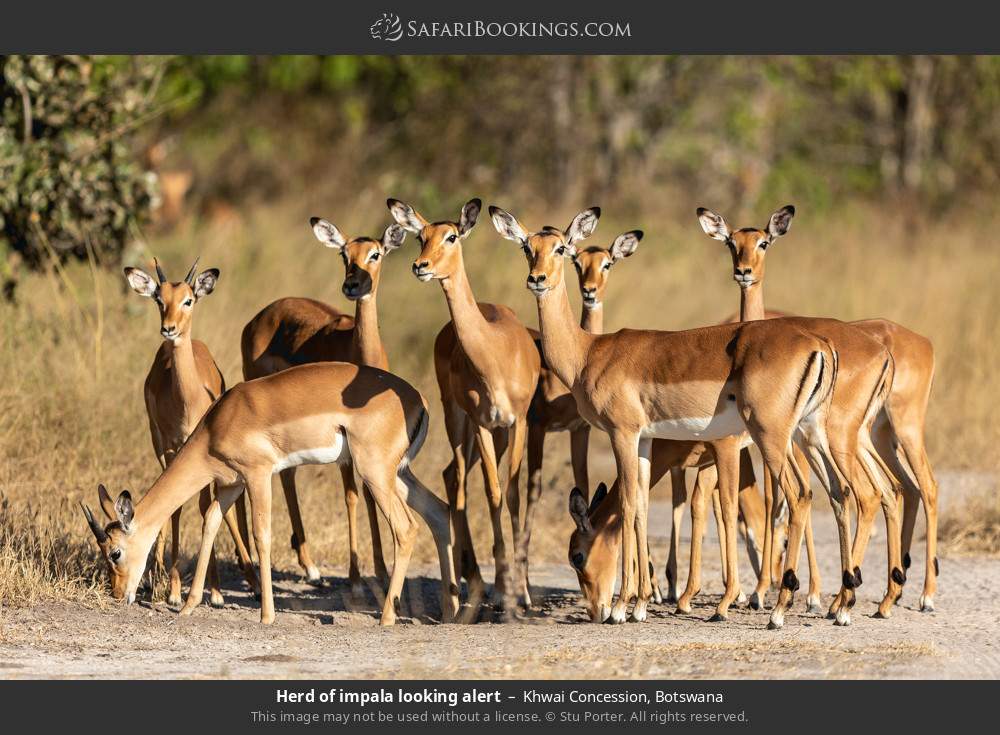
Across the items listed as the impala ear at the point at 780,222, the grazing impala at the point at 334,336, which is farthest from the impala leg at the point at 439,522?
the impala ear at the point at 780,222

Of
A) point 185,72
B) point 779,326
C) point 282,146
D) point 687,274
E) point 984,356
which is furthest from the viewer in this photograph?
point 282,146

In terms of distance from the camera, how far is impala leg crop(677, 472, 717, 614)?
9.27 m

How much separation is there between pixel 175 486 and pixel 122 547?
439 millimetres

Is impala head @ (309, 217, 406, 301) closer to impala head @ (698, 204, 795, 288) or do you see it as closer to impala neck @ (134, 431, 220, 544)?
impala neck @ (134, 431, 220, 544)

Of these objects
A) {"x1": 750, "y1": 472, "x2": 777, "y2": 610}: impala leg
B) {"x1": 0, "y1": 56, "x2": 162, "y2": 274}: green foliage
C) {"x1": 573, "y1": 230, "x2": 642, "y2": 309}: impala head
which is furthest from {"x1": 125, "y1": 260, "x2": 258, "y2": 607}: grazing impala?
{"x1": 0, "y1": 56, "x2": 162, "y2": 274}: green foliage

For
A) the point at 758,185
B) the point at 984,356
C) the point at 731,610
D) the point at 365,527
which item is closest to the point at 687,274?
the point at 984,356

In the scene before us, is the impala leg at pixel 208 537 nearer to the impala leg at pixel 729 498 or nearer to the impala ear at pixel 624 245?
the impala leg at pixel 729 498

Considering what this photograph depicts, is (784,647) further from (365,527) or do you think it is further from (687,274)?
(687,274)

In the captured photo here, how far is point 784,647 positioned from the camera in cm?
804

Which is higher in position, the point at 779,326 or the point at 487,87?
the point at 487,87

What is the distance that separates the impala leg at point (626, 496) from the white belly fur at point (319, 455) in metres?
1.51

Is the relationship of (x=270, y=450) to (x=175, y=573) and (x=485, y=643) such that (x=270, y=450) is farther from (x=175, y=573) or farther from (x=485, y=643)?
(x=485, y=643)

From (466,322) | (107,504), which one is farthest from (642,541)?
(107,504)

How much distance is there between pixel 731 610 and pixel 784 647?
1299 mm
